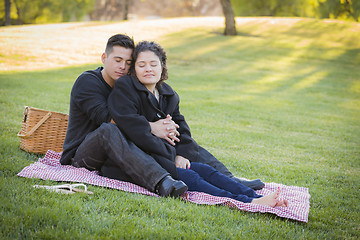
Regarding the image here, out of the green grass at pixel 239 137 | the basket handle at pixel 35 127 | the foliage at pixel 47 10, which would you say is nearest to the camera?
the green grass at pixel 239 137

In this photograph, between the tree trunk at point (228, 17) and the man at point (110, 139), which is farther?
the tree trunk at point (228, 17)

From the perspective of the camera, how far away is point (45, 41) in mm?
17766

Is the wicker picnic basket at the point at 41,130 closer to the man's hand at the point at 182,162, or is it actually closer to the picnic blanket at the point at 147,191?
the picnic blanket at the point at 147,191

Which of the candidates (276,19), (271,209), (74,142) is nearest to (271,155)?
(271,209)

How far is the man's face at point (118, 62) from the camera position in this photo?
13.3ft

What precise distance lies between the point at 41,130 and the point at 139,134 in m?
1.61

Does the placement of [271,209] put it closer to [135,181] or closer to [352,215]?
[352,215]

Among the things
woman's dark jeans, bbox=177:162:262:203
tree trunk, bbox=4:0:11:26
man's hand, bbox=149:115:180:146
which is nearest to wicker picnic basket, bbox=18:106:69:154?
man's hand, bbox=149:115:180:146

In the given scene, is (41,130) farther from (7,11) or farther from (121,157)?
(7,11)

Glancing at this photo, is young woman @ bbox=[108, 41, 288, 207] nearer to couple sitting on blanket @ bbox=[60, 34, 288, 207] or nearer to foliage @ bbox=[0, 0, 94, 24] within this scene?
couple sitting on blanket @ bbox=[60, 34, 288, 207]

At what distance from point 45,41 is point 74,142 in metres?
15.3

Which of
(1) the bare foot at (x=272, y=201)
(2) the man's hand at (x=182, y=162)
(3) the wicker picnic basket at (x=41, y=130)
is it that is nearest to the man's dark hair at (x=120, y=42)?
(3) the wicker picnic basket at (x=41, y=130)

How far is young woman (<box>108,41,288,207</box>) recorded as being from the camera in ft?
11.7

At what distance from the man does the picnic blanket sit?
9 cm
